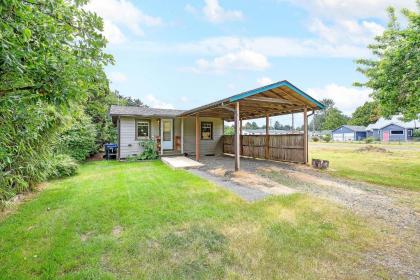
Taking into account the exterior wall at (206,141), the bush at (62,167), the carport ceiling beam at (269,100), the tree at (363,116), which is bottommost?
the bush at (62,167)

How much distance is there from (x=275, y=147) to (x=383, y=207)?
6410mm

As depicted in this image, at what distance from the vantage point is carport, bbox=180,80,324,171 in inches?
305

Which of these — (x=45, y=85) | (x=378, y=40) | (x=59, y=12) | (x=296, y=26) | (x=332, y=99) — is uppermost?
(x=332, y=99)

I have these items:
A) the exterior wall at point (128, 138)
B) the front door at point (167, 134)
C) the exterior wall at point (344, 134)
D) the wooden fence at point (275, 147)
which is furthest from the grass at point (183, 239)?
the exterior wall at point (344, 134)

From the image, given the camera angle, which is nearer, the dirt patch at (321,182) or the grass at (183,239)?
the grass at (183,239)

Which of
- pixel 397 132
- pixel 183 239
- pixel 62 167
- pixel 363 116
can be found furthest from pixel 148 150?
pixel 363 116

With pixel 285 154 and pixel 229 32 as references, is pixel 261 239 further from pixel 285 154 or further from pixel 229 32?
pixel 229 32

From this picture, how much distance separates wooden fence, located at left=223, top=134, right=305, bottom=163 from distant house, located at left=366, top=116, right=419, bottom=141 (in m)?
36.7

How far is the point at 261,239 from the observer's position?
9.48 feet

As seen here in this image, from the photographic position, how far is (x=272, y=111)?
11.4m

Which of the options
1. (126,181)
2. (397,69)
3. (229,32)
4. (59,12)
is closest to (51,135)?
(126,181)

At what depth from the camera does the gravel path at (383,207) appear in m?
2.48

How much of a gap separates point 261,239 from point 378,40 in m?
10.6

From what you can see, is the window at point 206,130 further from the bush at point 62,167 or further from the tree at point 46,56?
the tree at point 46,56
